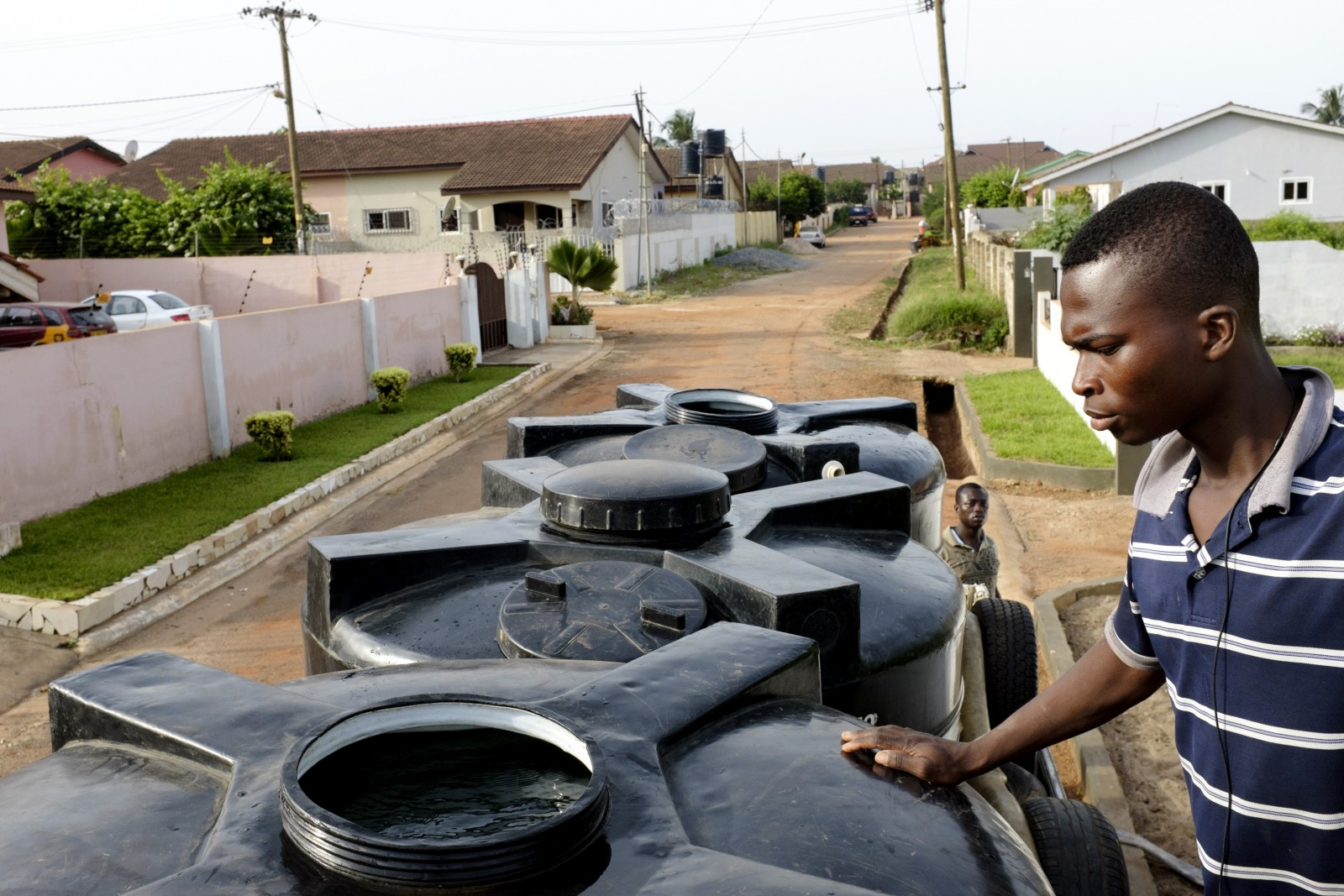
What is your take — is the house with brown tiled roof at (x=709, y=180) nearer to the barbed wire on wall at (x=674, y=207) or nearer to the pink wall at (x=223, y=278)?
the barbed wire on wall at (x=674, y=207)

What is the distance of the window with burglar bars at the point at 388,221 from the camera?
44031 millimetres

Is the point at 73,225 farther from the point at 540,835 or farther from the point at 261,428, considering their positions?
the point at 540,835

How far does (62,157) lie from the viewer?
47.8m

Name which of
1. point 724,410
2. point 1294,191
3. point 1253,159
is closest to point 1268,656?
point 724,410

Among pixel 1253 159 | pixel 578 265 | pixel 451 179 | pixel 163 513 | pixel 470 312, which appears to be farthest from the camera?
pixel 451 179

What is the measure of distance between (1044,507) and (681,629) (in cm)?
944

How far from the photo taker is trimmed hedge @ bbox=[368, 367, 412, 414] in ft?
58.4

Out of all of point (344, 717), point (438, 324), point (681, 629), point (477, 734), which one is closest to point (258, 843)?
point (344, 717)

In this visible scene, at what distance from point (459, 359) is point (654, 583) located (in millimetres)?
17878

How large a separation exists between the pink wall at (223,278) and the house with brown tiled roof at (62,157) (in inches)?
542

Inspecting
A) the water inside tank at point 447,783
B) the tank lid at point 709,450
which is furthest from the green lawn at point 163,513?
the water inside tank at point 447,783

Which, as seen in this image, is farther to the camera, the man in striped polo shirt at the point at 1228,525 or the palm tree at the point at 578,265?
the palm tree at the point at 578,265

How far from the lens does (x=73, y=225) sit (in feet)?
125

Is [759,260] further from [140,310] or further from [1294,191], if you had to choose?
[140,310]
